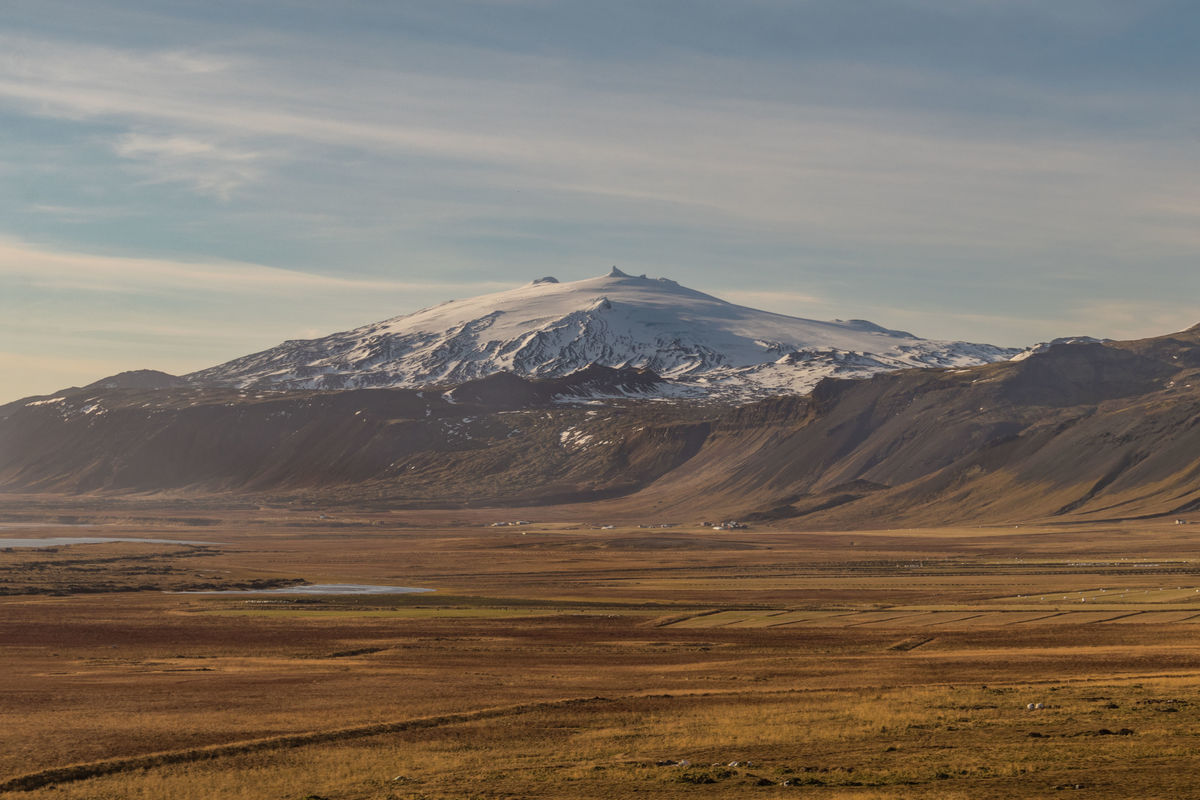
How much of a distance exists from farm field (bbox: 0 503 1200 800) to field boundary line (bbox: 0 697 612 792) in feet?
0.41

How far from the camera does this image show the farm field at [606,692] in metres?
35.9

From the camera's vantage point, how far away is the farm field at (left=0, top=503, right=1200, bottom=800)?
3594 cm

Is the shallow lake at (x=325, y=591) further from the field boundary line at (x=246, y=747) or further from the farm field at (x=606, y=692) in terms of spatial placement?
the field boundary line at (x=246, y=747)

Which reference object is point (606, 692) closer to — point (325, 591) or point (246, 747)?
point (246, 747)

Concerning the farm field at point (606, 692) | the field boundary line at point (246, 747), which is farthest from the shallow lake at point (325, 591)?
the field boundary line at point (246, 747)

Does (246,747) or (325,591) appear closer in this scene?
(246,747)

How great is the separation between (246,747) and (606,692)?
18183 mm

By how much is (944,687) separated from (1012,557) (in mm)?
129259

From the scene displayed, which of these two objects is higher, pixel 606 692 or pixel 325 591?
pixel 606 692

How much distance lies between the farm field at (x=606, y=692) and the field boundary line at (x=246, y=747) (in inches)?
4.9

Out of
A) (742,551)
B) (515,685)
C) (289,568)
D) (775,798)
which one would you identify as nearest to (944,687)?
(515,685)

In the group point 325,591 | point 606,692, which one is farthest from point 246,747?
point 325,591

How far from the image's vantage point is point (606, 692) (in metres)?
56.1

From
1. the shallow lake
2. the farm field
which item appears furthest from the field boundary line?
the shallow lake
